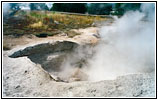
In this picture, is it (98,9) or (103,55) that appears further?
(98,9)

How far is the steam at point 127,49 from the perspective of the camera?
5.63 meters

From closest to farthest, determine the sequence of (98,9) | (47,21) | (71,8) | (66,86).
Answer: (66,86) → (47,21) → (98,9) → (71,8)

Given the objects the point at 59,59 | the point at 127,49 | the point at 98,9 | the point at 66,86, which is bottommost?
the point at 59,59

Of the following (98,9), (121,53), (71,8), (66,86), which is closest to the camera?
(66,86)

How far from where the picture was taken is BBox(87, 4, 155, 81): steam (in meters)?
5.63

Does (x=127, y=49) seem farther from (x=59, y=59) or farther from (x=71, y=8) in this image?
(x=71, y=8)

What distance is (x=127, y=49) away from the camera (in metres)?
6.43

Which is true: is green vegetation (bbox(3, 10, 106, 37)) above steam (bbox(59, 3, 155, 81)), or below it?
above

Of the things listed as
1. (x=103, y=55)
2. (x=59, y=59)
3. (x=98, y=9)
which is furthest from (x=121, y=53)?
(x=98, y=9)

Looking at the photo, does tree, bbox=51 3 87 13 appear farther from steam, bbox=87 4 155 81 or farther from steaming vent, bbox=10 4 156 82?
steaming vent, bbox=10 4 156 82

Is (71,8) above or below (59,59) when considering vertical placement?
above

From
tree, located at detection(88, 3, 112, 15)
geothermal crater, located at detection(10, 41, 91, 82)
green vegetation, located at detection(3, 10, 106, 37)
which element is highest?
tree, located at detection(88, 3, 112, 15)

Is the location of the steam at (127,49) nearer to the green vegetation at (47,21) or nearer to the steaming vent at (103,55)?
the steaming vent at (103,55)

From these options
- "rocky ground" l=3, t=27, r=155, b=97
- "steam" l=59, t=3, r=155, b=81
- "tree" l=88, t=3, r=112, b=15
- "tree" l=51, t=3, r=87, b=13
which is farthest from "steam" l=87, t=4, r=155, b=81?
"tree" l=51, t=3, r=87, b=13
